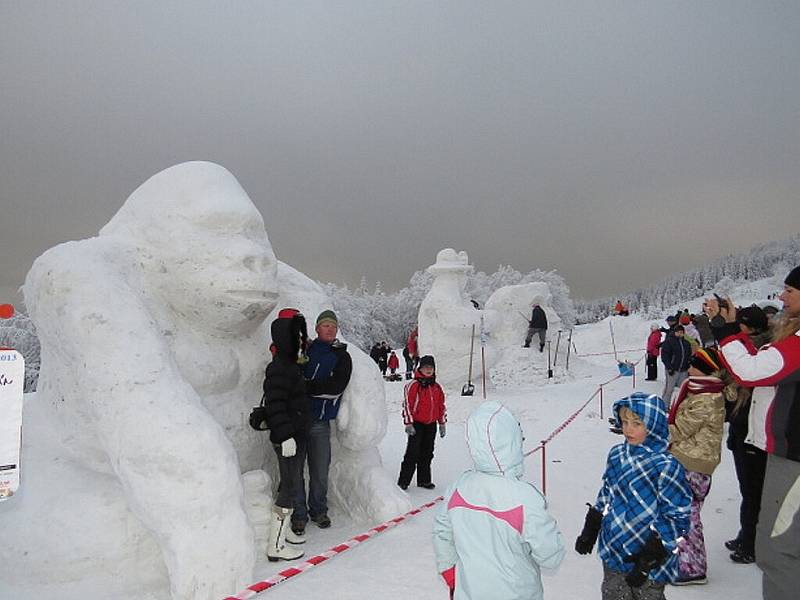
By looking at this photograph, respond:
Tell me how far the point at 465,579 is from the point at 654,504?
2.81ft

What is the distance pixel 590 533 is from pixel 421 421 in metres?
3.28

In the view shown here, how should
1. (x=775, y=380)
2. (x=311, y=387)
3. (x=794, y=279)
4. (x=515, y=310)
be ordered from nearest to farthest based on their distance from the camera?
(x=775, y=380) → (x=794, y=279) → (x=311, y=387) → (x=515, y=310)

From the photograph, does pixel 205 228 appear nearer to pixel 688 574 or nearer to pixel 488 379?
pixel 688 574

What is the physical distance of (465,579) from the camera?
2.31m

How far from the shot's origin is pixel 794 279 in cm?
296

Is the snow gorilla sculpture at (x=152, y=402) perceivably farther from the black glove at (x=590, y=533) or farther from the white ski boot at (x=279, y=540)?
the black glove at (x=590, y=533)

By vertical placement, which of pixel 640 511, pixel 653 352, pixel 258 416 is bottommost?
pixel 640 511

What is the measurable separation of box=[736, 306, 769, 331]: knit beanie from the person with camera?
41.5 inches

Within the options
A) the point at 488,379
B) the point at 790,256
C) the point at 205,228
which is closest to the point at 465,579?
the point at 205,228

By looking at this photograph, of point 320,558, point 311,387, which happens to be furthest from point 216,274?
point 320,558

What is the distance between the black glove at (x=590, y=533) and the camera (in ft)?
8.48

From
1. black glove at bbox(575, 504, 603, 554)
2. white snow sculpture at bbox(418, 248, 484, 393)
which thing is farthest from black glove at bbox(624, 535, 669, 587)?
white snow sculpture at bbox(418, 248, 484, 393)

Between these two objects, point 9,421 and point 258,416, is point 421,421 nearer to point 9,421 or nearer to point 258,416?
point 258,416

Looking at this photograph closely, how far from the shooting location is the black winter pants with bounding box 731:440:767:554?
3729mm
